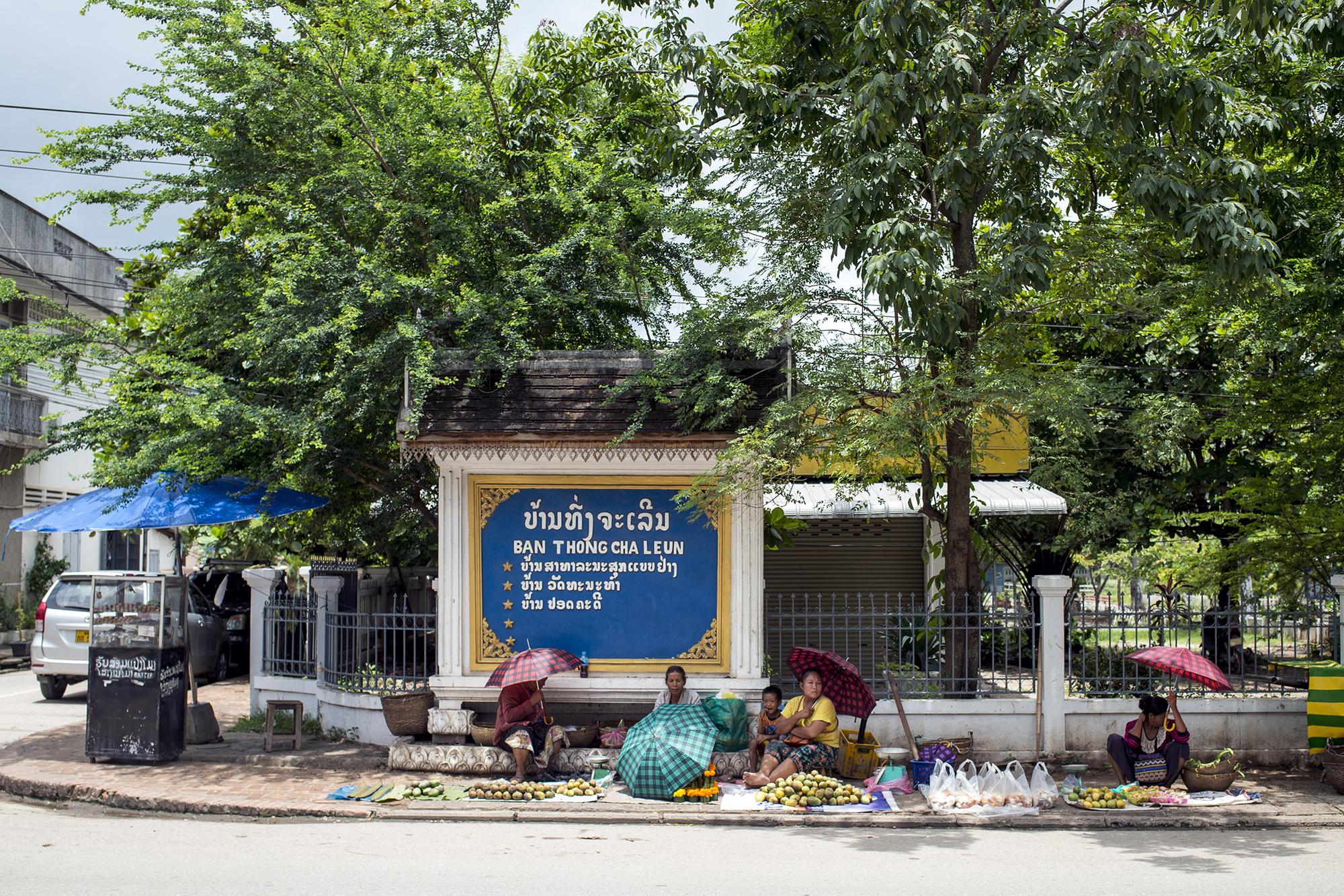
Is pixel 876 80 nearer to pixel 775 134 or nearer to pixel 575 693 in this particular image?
pixel 775 134

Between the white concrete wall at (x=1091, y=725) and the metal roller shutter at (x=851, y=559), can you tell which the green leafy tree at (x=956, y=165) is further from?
the metal roller shutter at (x=851, y=559)

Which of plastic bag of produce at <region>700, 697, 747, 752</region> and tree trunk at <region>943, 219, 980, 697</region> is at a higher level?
tree trunk at <region>943, 219, 980, 697</region>

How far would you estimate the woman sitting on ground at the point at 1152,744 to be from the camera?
31.3ft

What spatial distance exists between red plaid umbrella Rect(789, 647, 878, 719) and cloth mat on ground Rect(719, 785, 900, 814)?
822 millimetres

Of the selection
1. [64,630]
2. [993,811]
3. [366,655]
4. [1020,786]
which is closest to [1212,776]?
[1020,786]

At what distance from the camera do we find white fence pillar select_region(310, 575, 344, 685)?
11.9 metres

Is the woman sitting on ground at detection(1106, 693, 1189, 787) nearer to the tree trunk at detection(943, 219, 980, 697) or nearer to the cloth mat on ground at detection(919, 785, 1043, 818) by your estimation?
the cloth mat on ground at detection(919, 785, 1043, 818)

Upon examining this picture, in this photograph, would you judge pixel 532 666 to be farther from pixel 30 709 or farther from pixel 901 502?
pixel 30 709

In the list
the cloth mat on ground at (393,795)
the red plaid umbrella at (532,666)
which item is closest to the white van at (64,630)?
the cloth mat on ground at (393,795)

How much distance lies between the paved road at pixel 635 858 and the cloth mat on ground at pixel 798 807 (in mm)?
371

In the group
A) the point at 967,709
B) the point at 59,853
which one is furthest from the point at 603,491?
the point at 59,853

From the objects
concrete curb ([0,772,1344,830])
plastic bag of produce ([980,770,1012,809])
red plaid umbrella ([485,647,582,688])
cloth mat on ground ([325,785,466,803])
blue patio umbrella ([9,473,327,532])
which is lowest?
concrete curb ([0,772,1344,830])

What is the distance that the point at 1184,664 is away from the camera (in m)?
9.40

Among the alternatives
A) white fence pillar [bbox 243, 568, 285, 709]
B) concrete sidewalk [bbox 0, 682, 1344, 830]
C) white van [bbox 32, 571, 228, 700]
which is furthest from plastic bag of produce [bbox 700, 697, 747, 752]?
white van [bbox 32, 571, 228, 700]
